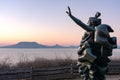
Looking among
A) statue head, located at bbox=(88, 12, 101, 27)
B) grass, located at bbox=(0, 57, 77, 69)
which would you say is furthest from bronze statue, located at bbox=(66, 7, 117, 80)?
grass, located at bbox=(0, 57, 77, 69)

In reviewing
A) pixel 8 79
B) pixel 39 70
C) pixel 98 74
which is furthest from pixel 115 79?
pixel 98 74

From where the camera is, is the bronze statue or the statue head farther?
the statue head

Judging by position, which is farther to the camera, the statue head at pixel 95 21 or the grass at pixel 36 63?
the grass at pixel 36 63

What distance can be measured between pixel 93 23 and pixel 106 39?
2.31 feet

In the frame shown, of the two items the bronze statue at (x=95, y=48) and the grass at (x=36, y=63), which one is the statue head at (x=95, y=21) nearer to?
the bronze statue at (x=95, y=48)

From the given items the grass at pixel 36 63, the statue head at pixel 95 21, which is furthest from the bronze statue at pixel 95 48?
the grass at pixel 36 63

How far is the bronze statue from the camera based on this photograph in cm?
872

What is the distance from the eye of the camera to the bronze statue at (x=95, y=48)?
8719mm

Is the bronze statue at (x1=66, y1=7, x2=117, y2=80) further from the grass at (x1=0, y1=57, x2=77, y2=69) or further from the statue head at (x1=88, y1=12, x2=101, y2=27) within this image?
the grass at (x1=0, y1=57, x2=77, y2=69)

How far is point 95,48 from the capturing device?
8992mm

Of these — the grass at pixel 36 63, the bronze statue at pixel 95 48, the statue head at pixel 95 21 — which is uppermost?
the statue head at pixel 95 21

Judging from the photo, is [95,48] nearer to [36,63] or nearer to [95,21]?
[95,21]

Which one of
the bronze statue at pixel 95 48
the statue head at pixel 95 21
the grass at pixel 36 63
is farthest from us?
the grass at pixel 36 63

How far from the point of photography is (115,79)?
77.7 feet
